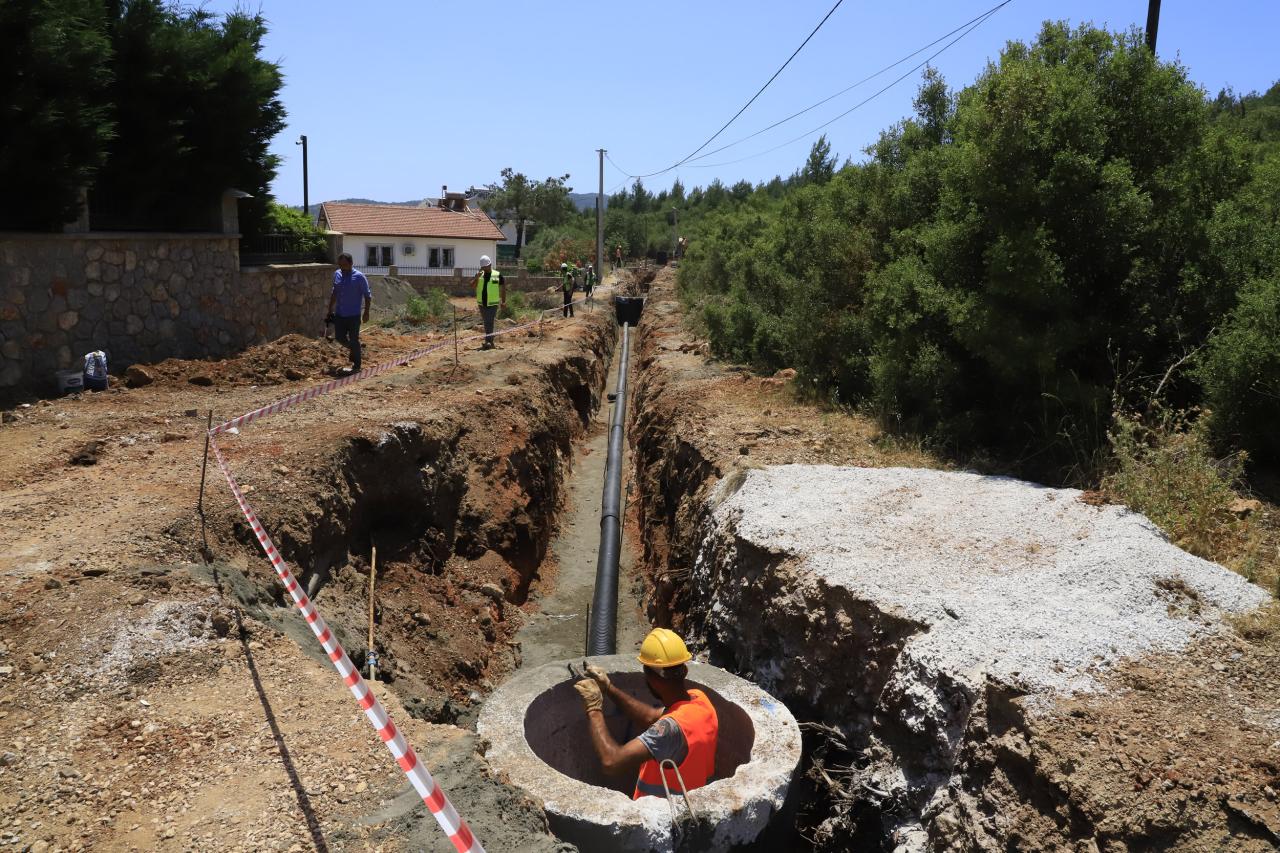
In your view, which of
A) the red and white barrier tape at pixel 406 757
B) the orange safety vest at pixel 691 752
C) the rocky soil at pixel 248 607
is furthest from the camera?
the orange safety vest at pixel 691 752

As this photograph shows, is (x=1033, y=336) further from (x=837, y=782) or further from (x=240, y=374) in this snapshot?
(x=240, y=374)

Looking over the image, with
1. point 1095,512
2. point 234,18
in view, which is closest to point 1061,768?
point 1095,512

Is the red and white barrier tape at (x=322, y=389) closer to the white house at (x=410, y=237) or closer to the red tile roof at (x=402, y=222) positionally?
the white house at (x=410, y=237)

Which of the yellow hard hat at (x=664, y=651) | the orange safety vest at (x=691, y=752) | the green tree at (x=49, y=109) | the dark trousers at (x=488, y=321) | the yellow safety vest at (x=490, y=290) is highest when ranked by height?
the green tree at (x=49, y=109)

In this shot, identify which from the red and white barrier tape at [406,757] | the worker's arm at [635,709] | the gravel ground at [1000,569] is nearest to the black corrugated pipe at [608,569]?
the gravel ground at [1000,569]

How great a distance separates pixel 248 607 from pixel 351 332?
829cm

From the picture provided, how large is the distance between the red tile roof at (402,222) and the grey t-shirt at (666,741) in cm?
4679

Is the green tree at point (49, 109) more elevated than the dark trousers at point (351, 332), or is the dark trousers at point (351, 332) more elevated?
the green tree at point (49, 109)

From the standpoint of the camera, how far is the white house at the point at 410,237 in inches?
1903

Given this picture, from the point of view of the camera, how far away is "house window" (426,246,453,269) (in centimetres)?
5081

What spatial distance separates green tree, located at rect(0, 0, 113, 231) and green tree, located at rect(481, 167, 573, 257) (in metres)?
63.8

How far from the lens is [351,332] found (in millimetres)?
13461

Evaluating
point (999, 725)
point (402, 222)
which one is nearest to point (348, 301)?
point (999, 725)

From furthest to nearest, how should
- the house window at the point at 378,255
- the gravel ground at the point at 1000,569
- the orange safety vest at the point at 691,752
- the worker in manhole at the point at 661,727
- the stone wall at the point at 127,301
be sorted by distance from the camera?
the house window at the point at 378,255 < the stone wall at the point at 127,301 < the gravel ground at the point at 1000,569 < the orange safety vest at the point at 691,752 < the worker in manhole at the point at 661,727
